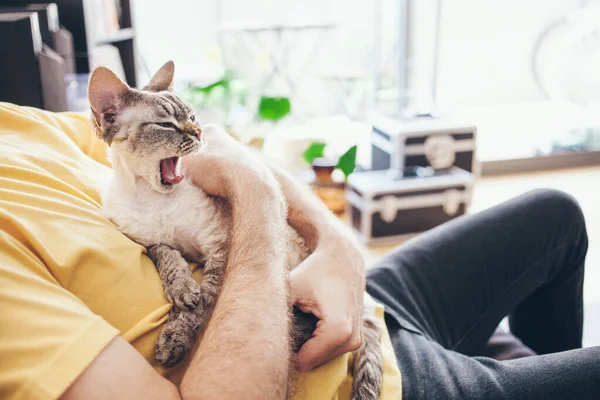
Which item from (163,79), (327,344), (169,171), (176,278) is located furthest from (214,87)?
(327,344)

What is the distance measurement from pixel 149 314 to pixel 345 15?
4.05m

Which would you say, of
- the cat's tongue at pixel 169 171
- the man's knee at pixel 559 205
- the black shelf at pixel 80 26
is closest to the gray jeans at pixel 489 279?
the man's knee at pixel 559 205

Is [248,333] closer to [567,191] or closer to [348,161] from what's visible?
[348,161]

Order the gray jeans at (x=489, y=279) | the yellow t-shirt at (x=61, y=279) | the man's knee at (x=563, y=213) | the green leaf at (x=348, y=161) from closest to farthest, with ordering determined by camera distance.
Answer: the yellow t-shirt at (x=61, y=279), the gray jeans at (x=489, y=279), the man's knee at (x=563, y=213), the green leaf at (x=348, y=161)

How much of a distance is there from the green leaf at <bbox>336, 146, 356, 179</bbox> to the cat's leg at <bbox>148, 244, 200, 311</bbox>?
1.84 metres

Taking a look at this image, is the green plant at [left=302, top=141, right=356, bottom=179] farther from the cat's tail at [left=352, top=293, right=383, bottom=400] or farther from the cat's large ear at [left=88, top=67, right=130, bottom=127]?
the cat's large ear at [left=88, top=67, right=130, bottom=127]

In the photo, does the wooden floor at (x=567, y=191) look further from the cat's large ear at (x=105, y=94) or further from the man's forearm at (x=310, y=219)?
the cat's large ear at (x=105, y=94)

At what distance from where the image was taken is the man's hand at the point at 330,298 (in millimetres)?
912

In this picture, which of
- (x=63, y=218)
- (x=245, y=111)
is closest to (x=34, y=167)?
(x=63, y=218)

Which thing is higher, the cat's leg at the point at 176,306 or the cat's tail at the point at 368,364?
the cat's leg at the point at 176,306

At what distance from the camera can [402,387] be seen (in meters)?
1.00

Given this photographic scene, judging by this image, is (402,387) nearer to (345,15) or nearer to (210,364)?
(210,364)

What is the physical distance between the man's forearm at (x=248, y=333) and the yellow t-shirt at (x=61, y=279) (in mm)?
129

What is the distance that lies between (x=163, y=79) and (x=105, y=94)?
245 mm
